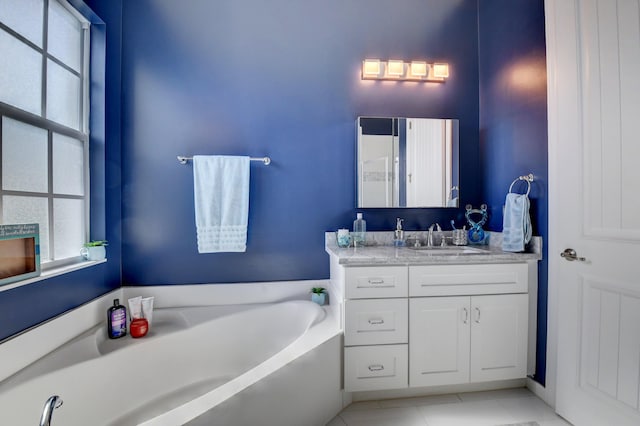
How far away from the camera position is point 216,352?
72.8 inches

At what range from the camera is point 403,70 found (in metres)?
2.20

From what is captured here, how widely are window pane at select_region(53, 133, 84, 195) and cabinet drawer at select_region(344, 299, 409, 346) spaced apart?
174 cm

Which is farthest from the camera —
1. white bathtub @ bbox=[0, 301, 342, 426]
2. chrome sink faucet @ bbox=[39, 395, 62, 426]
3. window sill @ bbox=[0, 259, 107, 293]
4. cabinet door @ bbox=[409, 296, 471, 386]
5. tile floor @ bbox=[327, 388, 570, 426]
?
cabinet door @ bbox=[409, 296, 471, 386]

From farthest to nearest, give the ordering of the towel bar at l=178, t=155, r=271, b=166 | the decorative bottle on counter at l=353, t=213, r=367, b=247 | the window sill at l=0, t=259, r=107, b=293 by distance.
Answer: the decorative bottle on counter at l=353, t=213, r=367, b=247
the towel bar at l=178, t=155, r=271, b=166
the window sill at l=0, t=259, r=107, b=293

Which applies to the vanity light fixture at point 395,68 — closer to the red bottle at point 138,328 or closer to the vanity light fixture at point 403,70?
the vanity light fixture at point 403,70

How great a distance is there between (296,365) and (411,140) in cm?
166

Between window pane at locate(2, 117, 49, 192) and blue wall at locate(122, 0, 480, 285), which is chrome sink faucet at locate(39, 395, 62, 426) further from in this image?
blue wall at locate(122, 0, 480, 285)

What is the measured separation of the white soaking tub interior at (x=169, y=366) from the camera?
115 centimetres

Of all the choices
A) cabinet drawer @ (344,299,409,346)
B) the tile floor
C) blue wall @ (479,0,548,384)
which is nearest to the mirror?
blue wall @ (479,0,548,384)

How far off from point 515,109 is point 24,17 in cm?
279

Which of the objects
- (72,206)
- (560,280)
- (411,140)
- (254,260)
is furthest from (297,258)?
(560,280)

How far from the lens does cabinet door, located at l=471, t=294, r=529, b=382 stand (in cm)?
173

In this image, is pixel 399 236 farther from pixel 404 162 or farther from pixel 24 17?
pixel 24 17

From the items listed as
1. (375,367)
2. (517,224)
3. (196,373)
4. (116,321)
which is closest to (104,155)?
(116,321)
